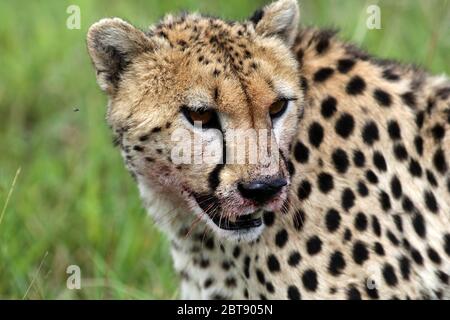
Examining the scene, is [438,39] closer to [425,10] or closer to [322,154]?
[425,10]

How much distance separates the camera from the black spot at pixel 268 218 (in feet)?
17.0

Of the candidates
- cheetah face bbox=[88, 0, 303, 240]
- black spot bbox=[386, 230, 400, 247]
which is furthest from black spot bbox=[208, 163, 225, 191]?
black spot bbox=[386, 230, 400, 247]

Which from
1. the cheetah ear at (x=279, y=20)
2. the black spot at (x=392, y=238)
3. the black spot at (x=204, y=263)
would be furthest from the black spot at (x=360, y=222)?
the cheetah ear at (x=279, y=20)

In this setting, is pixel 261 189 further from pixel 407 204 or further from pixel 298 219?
pixel 407 204

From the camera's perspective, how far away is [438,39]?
24.7 feet

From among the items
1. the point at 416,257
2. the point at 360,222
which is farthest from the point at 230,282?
the point at 416,257

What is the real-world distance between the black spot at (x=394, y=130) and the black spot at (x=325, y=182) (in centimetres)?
38

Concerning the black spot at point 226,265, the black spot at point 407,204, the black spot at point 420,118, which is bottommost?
the black spot at point 226,265

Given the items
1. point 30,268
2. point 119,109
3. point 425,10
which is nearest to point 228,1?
point 425,10

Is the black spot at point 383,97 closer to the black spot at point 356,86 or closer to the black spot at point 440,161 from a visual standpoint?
the black spot at point 356,86

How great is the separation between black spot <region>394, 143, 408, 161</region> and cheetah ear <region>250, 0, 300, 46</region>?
2.39 feet

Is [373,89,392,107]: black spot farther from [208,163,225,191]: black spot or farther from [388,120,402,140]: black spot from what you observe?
[208,163,225,191]: black spot

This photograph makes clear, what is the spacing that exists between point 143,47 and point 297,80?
74 centimetres

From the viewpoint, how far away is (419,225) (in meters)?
5.30
